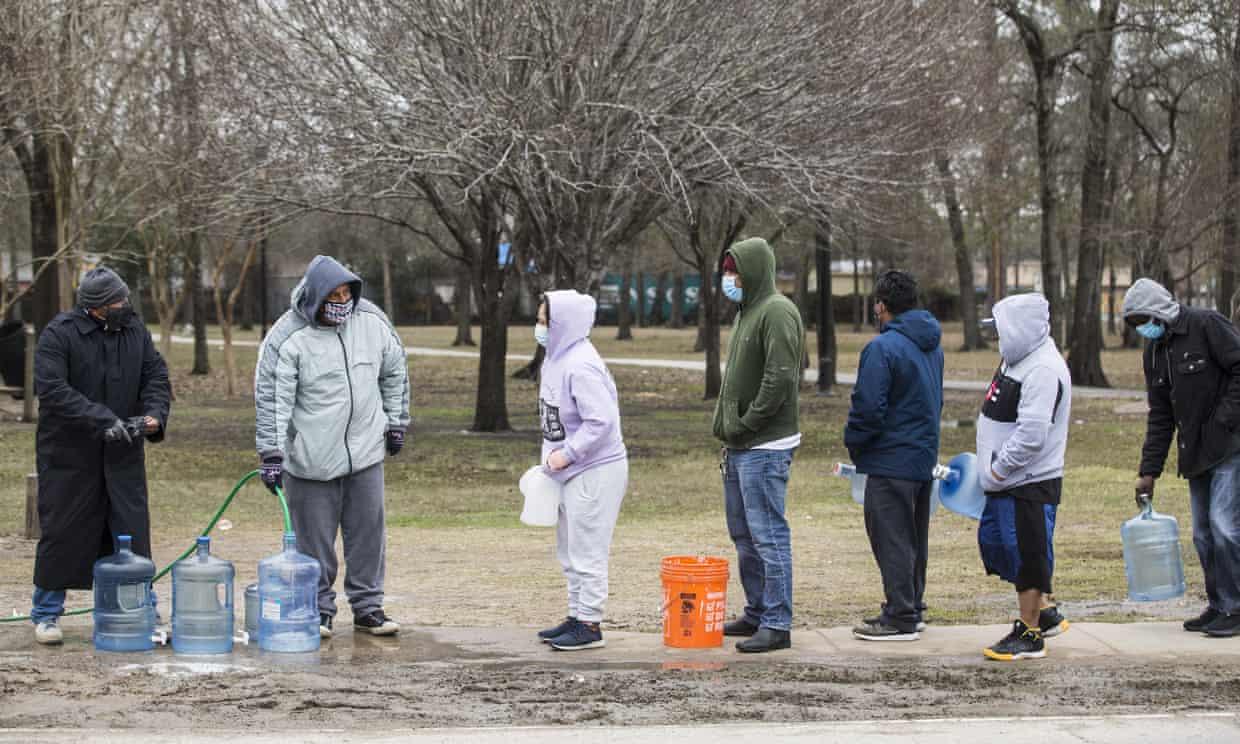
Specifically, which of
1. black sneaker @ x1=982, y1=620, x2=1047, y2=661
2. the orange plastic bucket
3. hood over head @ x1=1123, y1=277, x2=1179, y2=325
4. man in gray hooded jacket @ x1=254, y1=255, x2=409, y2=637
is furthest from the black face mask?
hood over head @ x1=1123, y1=277, x2=1179, y2=325

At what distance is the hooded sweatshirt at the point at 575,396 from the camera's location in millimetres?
7801

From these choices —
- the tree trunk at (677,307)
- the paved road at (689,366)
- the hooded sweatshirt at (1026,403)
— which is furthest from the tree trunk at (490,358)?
the tree trunk at (677,307)

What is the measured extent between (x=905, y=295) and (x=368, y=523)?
9.74 ft

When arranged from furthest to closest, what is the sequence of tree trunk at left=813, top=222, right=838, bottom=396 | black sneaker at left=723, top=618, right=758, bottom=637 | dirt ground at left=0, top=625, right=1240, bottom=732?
tree trunk at left=813, top=222, right=838, bottom=396 → black sneaker at left=723, top=618, right=758, bottom=637 → dirt ground at left=0, top=625, right=1240, bottom=732

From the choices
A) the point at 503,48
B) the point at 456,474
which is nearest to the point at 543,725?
the point at 456,474

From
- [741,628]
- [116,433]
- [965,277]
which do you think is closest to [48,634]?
[116,433]

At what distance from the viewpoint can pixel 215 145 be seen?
779 inches

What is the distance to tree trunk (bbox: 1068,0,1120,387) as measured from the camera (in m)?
31.1

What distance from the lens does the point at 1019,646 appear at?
25.1 ft

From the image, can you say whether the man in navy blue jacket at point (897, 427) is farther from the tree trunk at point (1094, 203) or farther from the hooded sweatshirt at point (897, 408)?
the tree trunk at point (1094, 203)

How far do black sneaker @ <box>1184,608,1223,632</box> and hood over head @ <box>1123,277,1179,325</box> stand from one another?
1517 mm

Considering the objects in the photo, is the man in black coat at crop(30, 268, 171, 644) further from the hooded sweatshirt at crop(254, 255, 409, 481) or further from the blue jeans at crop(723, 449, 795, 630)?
the blue jeans at crop(723, 449, 795, 630)

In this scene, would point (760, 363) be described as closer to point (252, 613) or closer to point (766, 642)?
point (766, 642)

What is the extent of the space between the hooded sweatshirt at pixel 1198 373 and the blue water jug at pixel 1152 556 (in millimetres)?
385
